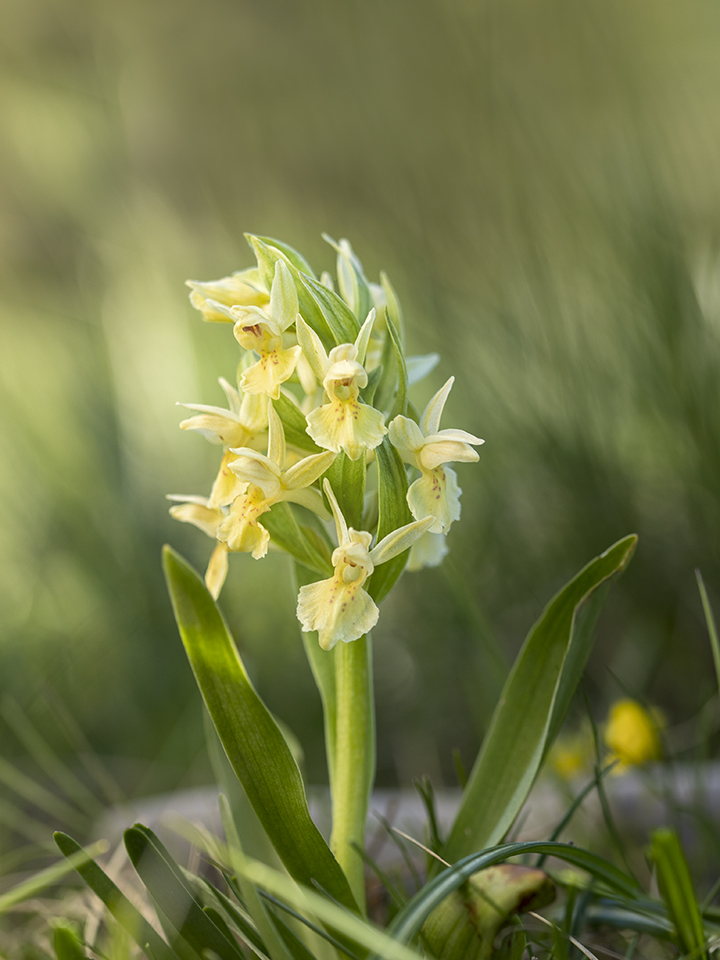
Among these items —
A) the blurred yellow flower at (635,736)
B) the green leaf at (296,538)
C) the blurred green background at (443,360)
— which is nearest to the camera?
the green leaf at (296,538)

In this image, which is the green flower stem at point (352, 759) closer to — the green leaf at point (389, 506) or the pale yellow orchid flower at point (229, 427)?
the green leaf at point (389, 506)

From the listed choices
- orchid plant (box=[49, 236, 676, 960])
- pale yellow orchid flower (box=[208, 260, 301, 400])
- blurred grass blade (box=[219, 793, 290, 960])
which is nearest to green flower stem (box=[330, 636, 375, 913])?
orchid plant (box=[49, 236, 676, 960])

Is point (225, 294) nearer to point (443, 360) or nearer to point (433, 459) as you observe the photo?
point (433, 459)

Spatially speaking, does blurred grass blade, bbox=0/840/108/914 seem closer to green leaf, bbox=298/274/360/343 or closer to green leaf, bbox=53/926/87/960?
green leaf, bbox=53/926/87/960

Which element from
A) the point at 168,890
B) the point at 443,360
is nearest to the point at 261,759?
the point at 168,890

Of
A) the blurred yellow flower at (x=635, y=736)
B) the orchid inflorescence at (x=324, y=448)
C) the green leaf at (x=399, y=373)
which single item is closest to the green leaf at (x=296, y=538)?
the orchid inflorescence at (x=324, y=448)

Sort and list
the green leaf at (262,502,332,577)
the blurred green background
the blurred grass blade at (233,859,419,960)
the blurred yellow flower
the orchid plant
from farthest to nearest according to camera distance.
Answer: the blurred green background → the blurred yellow flower → the green leaf at (262,502,332,577) → the orchid plant → the blurred grass blade at (233,859,419,960)
